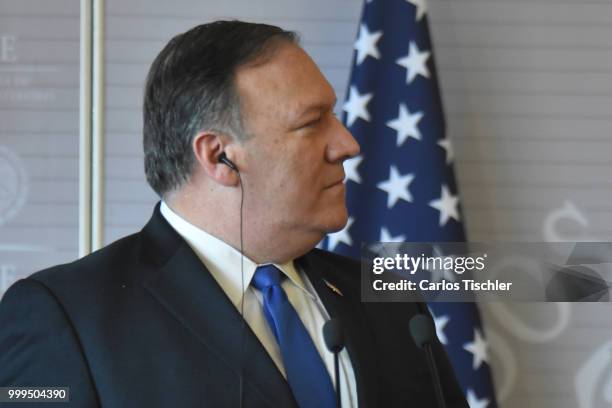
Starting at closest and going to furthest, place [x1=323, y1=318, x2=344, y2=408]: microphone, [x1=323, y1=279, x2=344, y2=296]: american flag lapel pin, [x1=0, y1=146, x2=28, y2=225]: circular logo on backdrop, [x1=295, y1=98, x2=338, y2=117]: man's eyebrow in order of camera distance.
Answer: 1. [x1=323, y1=318, x2=344, y2=408]: microphone
2. [x1=295, y1=98, x2=338, y2=117]: man's eyebrow
3. [x1=323, y1=279, x2=344, y2=296]: american flag lapel pin
4. [x1=0, y1=146, x2=28, y2=225]: circular logo on backdrop

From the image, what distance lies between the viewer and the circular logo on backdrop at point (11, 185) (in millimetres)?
2844

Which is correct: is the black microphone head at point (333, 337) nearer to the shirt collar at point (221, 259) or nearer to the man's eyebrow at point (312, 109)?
the shirt collar at point (221, 259)

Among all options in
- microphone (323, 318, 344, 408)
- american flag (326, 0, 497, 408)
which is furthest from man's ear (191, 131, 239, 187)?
american flag (326, 0, 497, 408)

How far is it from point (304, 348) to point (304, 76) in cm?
49

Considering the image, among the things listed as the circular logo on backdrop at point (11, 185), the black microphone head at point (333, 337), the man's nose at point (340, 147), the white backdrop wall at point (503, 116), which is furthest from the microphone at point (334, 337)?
the circular logo on backdrop at point (11, 185)

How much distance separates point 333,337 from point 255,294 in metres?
0.26

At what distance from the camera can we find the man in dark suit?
5.00 ft

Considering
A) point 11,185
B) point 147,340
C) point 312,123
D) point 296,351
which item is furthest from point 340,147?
point 11,185

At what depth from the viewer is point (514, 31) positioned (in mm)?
2953

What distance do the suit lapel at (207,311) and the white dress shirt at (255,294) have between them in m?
0.04

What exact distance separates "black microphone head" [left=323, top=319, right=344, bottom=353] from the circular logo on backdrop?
1.65m

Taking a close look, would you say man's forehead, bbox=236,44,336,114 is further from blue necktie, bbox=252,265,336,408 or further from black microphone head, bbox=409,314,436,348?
black microphone head, bbox=409,314,436,348

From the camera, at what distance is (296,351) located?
1.61 m

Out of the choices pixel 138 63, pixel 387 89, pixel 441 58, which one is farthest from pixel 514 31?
pixel 138 63
